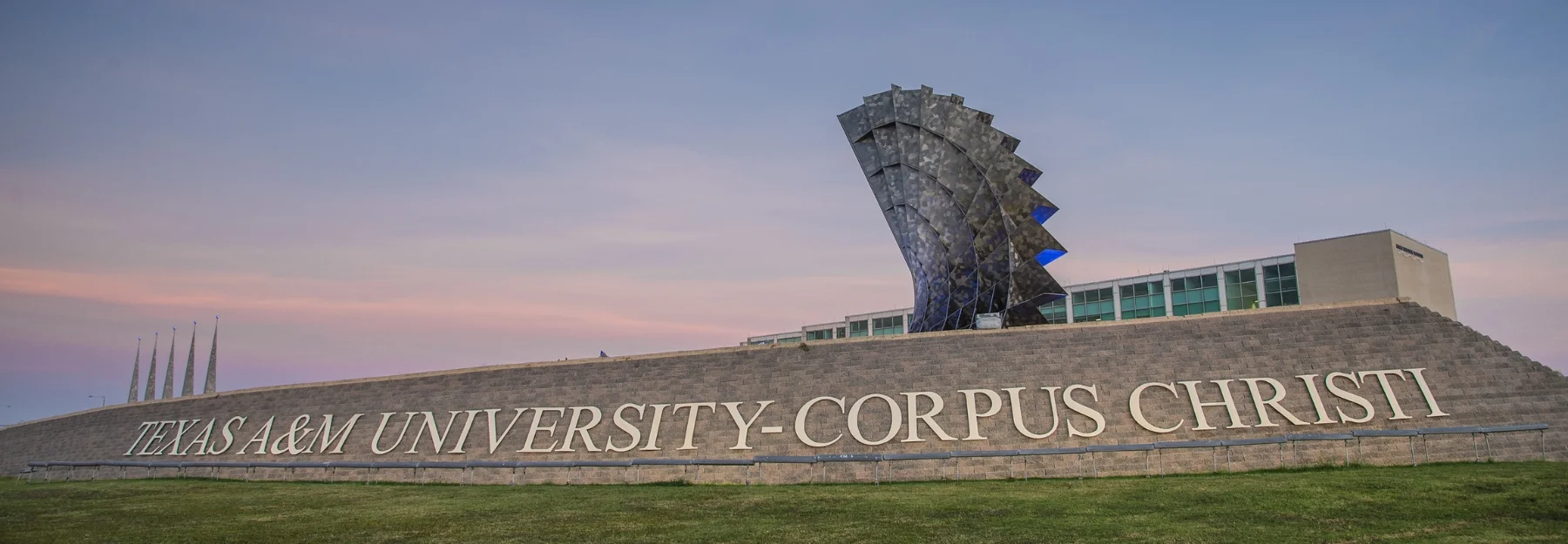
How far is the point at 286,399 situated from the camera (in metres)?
32.0

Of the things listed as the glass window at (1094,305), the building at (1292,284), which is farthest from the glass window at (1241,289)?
the glass window at (1094,305)

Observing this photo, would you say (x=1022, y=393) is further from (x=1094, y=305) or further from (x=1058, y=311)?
(x=1058, y=311)

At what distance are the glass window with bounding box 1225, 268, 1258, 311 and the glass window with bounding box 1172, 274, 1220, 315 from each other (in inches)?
23.7

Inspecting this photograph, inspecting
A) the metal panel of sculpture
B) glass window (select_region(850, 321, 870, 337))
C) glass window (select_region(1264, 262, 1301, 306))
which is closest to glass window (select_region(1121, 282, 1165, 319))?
glass window (select_region(1264, 262, 1301, 306))

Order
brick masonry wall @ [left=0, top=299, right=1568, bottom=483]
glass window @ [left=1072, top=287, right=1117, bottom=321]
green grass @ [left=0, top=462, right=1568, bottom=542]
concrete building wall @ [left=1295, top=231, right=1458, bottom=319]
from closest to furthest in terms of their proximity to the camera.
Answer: green grass @ [left=0, top=462, right=1568, bottom=542] → brick masonry wall @ [left=0, top=299, right=1568, bottom=483] → concrete building wall @ [left=1295, top=231, right=1458, bottom=319] → glass window @ [left=1072, top=287, right=1117, bottom=321]

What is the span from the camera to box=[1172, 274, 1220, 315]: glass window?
2378 inches

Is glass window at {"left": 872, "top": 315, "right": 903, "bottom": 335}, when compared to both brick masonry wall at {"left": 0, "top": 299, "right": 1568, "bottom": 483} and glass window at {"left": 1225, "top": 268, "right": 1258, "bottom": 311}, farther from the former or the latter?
brick masonry wall at {"left": 0, "top": 299, "right": 1568, "bottom": 483}

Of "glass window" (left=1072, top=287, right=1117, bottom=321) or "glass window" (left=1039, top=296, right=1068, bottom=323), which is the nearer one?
"glass window" (left=1072, top=287, right=1117, bottom=321)

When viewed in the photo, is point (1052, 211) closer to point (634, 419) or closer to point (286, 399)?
point (634, 419)

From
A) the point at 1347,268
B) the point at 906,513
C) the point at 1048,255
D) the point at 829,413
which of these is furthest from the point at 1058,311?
the point at 906,513

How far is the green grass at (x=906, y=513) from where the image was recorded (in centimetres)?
1172

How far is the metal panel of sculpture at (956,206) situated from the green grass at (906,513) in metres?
13.2

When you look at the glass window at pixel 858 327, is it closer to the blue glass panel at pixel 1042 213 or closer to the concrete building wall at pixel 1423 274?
the concrete building wall at pixel 1423 274

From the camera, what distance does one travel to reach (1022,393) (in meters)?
23.4
